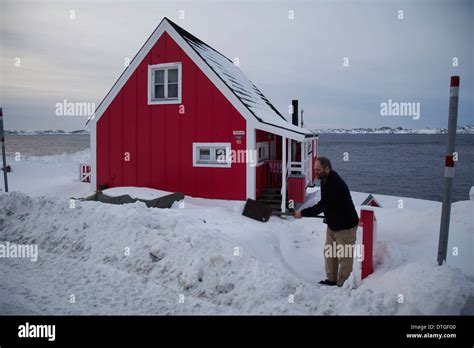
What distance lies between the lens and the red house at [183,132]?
38.8ft

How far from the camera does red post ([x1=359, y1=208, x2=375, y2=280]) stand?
210 inches

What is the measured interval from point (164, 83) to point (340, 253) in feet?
31.5

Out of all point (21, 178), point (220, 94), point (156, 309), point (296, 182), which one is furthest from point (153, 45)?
point (21, 178)

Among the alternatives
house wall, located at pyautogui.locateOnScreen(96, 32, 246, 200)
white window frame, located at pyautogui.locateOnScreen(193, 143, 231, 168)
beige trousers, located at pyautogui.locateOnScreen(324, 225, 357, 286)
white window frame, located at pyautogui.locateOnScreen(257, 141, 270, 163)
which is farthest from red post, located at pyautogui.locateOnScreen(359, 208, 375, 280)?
white window frame, located at pyautogui.locateOnScreen(257, 141, 270, 163)

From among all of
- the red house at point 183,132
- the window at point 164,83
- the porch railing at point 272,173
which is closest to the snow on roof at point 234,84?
the red house at point 183,132

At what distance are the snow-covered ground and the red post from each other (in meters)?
0.13

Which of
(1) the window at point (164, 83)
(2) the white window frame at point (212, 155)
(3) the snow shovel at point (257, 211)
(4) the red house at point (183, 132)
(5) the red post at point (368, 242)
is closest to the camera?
(5) the red post at point (368, 242)

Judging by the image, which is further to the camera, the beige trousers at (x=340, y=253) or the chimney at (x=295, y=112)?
the chimney at (x=295, y=112)

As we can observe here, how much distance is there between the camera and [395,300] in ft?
13.8

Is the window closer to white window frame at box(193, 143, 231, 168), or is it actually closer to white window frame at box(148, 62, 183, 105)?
white window frame at box(148, 62, 183, 105)

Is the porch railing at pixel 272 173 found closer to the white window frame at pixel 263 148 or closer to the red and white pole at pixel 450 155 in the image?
the white window frame at pixel 263 148

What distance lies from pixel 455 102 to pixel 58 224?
26.4 ft

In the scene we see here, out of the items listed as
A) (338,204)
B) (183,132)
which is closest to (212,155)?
(183,132)
